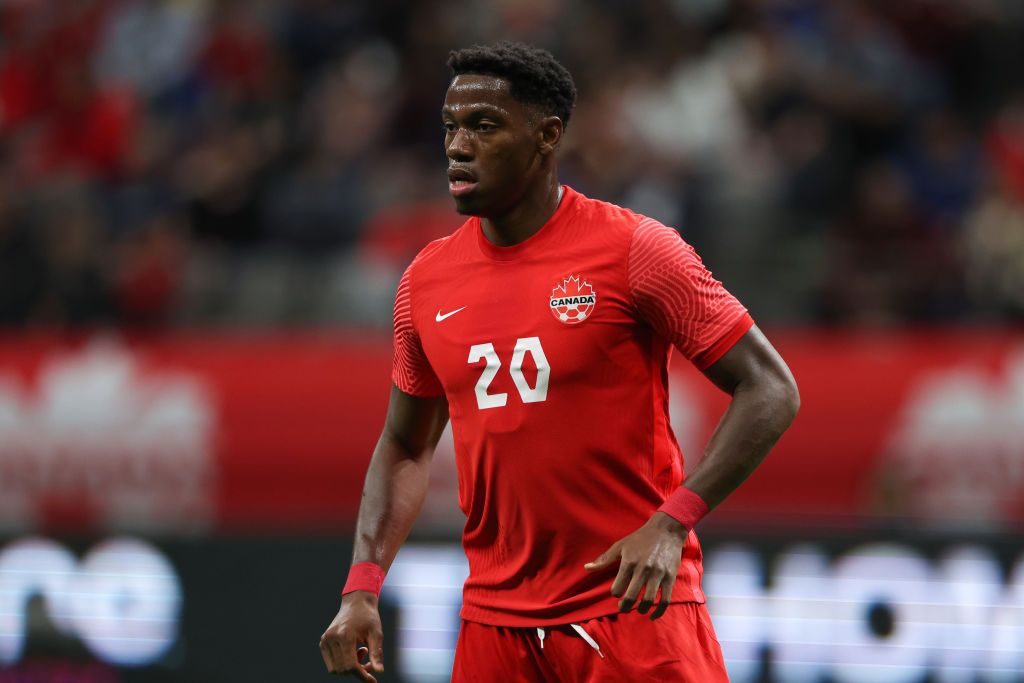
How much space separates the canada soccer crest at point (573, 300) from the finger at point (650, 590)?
2.25ft

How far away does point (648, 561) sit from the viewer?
3.59 meters

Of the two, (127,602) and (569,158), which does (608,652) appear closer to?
(127,602)

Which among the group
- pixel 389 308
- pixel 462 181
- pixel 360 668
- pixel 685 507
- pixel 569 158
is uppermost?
pixel 569 158

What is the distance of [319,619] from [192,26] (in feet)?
22.5

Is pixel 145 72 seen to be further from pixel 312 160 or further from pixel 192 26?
pixel 312 160

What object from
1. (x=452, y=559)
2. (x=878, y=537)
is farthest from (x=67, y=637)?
(x=878, y=537)

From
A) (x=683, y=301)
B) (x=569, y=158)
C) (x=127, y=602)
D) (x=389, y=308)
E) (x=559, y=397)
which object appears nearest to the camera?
(x=683, y=301)

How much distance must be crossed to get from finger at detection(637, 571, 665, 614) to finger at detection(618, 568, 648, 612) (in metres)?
0.01

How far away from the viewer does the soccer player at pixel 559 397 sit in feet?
12.6

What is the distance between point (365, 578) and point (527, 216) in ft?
3.44

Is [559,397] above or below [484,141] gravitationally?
below

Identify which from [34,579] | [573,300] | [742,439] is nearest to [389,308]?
[34,579]

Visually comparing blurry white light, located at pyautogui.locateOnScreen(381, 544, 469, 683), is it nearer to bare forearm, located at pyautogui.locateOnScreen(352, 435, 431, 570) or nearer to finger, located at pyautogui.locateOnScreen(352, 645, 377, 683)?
bare forearm, located at pyautogui.locateOnScreen(352, 435, 431, 570)

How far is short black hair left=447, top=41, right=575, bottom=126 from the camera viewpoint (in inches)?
157
